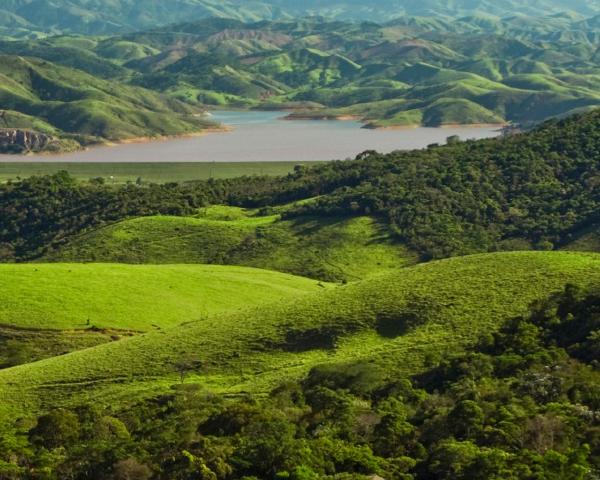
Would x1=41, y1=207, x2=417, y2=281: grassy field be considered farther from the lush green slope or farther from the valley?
the lush green slope

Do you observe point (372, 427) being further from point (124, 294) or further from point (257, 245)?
point (257, 245)

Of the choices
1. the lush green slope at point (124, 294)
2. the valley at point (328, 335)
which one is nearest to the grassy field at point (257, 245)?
the valley at point (328, 335)

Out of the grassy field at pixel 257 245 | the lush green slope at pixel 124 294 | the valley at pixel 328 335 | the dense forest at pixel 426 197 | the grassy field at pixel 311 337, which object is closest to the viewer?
the valley at pixel 328 335

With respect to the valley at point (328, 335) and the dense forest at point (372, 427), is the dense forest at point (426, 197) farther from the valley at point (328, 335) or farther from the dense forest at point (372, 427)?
the dense forest at point (372, 427)

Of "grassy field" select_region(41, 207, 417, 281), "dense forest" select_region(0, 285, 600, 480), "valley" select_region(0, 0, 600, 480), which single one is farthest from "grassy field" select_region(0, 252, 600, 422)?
"grassy field" select_region(41, 207, 417, 281)

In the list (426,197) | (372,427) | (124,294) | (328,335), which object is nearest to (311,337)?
(328,335)
